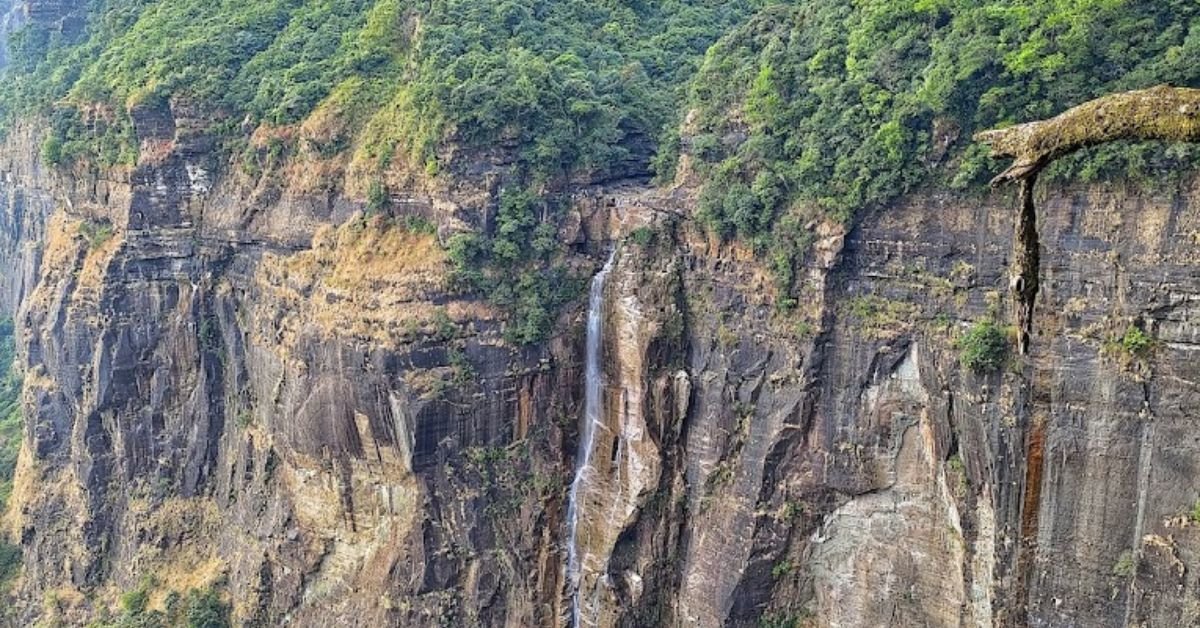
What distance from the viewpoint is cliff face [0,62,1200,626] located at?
60.0 feet

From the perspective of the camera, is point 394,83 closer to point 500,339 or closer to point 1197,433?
point 500,339

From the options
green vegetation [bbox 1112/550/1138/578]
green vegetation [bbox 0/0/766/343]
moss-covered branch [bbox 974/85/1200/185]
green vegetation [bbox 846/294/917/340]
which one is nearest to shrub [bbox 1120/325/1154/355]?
green vegetation [bbox 1112/550/1138/578]

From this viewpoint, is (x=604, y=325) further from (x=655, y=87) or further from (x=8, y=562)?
(x=8, y=562)

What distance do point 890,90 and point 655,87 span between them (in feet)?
29.6

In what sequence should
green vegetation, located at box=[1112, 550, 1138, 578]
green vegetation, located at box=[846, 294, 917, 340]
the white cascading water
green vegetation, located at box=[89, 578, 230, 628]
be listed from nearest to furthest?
green vegetation, located at box=[1112, 550, 1138, 578] < green vegetation, located at box=[846, 294, 917, 340] < the white cascading water < green vegetation, located at box=[89, 578, 230, 628]

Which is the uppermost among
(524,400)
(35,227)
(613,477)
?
(35,227)

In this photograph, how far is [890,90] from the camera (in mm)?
21172

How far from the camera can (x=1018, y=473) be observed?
19375 mm

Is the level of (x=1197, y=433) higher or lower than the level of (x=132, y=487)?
higher

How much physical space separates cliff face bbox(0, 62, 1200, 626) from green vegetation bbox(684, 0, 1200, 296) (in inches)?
31.0

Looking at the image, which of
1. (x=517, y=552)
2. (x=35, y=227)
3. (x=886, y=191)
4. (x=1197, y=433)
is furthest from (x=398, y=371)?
(x=35, y=227)

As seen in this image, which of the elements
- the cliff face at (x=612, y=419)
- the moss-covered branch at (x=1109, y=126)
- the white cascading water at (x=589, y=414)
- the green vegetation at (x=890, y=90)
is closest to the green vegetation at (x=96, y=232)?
the cliff face at (x=612, y=419)

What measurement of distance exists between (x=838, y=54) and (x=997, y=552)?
10.7m

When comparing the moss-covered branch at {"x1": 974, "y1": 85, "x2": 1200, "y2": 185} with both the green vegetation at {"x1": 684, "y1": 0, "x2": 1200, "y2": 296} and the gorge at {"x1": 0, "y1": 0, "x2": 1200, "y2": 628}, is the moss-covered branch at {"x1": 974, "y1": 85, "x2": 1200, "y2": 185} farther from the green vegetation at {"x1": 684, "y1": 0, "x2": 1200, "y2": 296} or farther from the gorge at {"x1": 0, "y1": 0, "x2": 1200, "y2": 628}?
the green vegetation at {"x1": 684, "y1": 0, "x2": 1200, "y2": 296}
